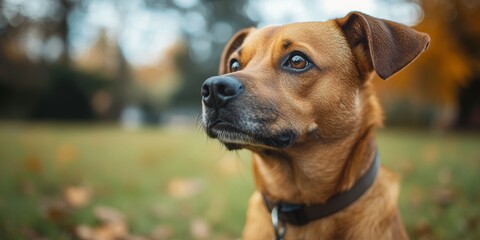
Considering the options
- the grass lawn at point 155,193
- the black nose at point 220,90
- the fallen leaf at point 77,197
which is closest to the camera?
the black nose at point 220,90

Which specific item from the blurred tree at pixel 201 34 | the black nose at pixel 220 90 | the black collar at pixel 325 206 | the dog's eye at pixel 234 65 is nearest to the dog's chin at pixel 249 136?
the black nose at pixel 220 90

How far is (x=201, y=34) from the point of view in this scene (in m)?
31.5

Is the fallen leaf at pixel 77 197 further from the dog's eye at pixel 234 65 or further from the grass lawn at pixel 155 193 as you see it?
the dog's eye at pixel 234 65

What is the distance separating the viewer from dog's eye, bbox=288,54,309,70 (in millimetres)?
2746

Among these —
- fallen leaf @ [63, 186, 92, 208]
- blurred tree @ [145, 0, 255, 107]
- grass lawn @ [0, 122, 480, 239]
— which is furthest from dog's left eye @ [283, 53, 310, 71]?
blurred tree @ [145, 0, 255, 107]

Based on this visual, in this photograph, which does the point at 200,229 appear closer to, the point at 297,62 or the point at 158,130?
the point at 297,62

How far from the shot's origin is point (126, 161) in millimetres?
7391

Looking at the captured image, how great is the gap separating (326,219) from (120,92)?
2201cm

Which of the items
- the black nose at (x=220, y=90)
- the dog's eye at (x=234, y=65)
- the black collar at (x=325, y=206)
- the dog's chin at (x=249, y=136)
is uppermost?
the black nose at (x=220, y=90)

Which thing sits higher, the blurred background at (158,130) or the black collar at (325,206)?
the black collar at (325,206)

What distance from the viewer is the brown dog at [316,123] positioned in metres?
2.52

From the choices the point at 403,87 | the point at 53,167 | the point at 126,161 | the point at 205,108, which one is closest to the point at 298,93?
the point at 205,108

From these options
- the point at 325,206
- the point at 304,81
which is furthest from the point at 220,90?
the point at 325,206

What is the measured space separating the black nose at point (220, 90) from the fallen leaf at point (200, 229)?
200cm
